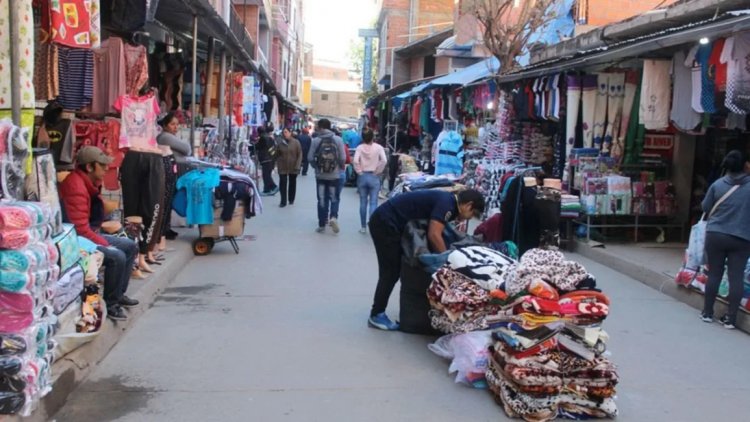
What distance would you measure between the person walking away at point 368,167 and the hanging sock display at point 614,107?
12.0ft

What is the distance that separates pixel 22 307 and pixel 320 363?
7.81 ft

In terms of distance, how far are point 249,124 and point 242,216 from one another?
30.4 ft

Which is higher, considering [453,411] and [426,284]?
[426,284]

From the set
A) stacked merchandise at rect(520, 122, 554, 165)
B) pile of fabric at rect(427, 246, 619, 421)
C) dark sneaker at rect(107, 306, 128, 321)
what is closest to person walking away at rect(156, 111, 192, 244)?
dark sneaker at rect(107, 306, 128, 321)

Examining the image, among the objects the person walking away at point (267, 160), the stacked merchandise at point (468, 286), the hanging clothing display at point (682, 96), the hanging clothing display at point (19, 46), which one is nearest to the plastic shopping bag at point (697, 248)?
the hanging clothing display at point (682, 96)

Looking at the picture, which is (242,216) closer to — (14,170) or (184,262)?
(184,262)

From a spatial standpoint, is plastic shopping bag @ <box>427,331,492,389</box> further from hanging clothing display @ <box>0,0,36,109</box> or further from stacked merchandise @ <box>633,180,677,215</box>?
stacked merchandise @ <box>633,180,677,215</box>

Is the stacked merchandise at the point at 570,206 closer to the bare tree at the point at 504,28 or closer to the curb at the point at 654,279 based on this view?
the curb at the point at 654,279

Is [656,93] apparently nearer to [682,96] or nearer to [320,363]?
[682,96]

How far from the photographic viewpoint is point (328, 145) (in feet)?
41.9

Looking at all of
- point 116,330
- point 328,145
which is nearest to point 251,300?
point 116,330

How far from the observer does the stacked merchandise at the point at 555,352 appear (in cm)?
469

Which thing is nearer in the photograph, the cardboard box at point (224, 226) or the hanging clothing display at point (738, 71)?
the hanging clothing display at point (738, 71)

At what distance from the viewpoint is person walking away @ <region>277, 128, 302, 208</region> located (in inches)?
653
